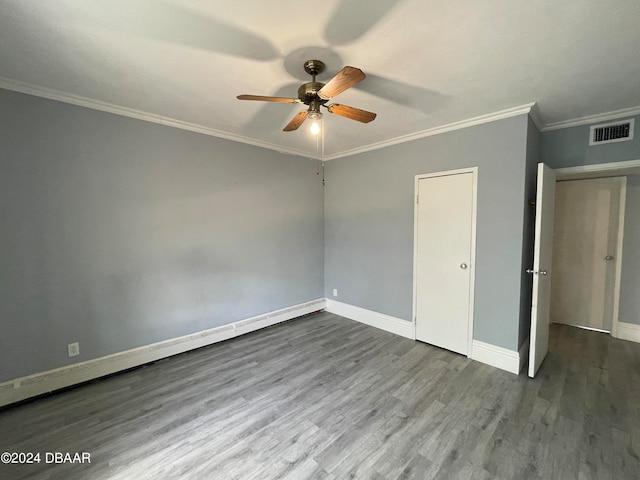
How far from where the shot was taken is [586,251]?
3578 millimetres

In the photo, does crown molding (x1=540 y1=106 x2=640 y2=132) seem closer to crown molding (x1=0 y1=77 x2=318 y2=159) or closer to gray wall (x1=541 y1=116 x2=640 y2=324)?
gray wall (x1=541 y1=116 x2=640 y2=324)

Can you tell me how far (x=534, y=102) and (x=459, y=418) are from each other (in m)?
2.74

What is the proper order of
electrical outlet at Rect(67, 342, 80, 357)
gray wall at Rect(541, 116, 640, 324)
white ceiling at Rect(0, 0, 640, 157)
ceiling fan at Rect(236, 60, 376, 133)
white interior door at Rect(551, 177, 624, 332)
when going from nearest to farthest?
white ceiling at Rect(0, 0, 640, 157)
ceiling fan at Rect(236, 60, 376, 133)
electrical outlet at Rect(67, 342, 80, 357)
gray wall at Rect(541, 116, 640, 324)
white interior door at Rect(551, 177, 624, 332)

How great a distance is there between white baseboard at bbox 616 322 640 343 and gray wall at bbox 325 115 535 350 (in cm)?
199

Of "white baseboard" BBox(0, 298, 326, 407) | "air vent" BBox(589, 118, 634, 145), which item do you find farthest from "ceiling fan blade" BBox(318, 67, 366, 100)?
"white baseboard" BBox(0, 298, 326, 407)

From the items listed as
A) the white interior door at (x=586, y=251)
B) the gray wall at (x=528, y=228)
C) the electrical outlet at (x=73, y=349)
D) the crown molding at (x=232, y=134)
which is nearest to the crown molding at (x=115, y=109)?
the crown molding at (x=232, y=134)

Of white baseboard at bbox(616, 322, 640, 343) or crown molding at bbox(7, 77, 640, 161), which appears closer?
crown molding at bbox(7, 77, 640, 161)

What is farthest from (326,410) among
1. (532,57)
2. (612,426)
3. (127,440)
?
(532,57)

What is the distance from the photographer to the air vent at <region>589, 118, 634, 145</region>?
2.44m

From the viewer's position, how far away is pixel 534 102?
2301 millimetres

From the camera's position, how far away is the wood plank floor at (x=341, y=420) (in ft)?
5.15

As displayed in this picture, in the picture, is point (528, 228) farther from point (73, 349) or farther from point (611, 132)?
point (73, 349)

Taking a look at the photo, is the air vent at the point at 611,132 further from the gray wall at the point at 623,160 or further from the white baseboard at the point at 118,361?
the white baseboard at the point at 118,361

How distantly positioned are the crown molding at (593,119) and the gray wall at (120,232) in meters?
3.23
